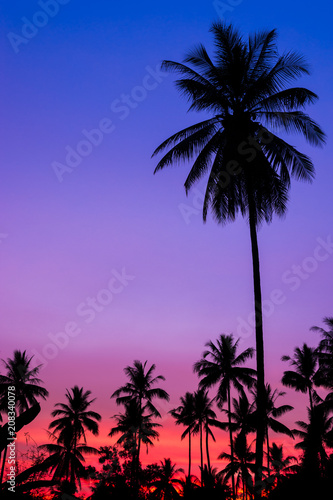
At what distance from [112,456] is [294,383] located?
20625mm

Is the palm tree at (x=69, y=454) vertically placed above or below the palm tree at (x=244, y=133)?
below

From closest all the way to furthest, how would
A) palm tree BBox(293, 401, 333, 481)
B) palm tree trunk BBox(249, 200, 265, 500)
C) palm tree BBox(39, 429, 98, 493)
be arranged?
1. palm tree trunk BBox(249, 200, 265, 500)
2. palm tree BBox(293, 401, 333, 481)
3. palm tree BBox(39, 429, 98, 493)

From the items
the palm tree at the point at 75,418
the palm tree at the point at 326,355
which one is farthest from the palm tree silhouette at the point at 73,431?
the palm tree at the point at 326,355

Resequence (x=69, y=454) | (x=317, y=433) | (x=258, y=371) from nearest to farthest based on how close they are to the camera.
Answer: (x=258, y=371)
(x=317, y=433)
(x=69, y=454)

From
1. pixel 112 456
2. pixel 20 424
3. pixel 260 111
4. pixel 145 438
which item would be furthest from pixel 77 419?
pixel 20 424

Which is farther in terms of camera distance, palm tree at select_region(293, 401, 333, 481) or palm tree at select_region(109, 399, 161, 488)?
palm tree at select_region(109, 399, 161, 488)

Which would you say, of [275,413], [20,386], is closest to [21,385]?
[20,386]

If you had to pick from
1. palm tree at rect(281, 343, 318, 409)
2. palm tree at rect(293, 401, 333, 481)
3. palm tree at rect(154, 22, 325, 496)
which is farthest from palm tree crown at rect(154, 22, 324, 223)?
palm tree at rect(281, 343, 318, 409)

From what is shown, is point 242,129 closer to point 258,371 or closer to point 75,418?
point 258,371

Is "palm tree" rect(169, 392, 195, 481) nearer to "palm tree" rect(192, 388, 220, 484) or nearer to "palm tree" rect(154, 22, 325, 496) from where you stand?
"palm tree" rect(192, 388, 220, 484)

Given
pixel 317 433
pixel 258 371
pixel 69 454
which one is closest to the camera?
pixel 258 371

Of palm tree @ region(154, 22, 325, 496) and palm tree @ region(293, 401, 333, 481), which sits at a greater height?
palm tree @ region(154, 22, 325, 496)

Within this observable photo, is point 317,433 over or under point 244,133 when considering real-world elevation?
under

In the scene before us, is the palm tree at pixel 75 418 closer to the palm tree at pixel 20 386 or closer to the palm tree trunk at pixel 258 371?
the palm tree at pixel 20 386
